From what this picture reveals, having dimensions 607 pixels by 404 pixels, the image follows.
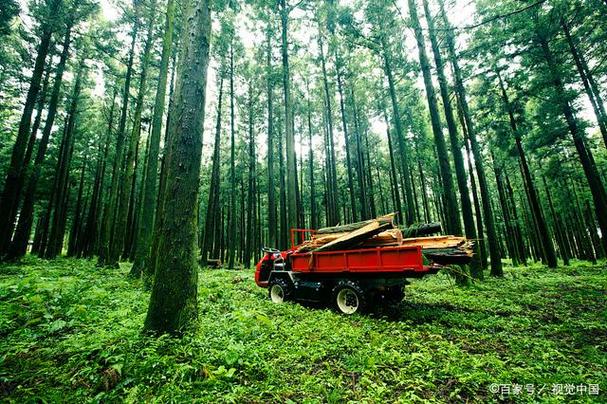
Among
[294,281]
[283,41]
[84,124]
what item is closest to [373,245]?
[294,281]

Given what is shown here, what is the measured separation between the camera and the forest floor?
2.90m

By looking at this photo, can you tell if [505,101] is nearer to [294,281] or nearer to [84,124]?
[294,281]

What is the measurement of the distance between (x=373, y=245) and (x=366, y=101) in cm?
1964

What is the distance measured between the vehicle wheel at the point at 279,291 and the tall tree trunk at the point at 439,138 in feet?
24.0

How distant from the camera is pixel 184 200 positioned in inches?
164

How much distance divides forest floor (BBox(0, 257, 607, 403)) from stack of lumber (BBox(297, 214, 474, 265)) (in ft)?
5.02

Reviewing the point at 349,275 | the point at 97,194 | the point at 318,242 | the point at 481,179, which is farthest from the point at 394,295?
the point at 97,194

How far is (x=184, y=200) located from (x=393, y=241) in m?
5.33

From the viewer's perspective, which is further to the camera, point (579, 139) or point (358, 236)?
point (579, 139)

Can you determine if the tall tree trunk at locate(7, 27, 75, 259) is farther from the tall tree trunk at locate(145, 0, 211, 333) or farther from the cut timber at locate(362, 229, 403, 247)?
the cut timber at locate(362, 229, 403, 247)

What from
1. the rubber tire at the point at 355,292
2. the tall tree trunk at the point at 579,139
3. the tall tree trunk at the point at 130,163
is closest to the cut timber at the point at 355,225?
the rubber tire at the point at 355,292

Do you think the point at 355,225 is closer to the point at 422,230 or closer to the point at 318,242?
the point at 318,242

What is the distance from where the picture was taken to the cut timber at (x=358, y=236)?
22.4ft

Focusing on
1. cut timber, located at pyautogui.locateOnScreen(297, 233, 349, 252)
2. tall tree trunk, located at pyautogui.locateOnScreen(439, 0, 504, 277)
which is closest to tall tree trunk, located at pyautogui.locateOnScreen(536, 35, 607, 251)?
tall tree trunk, located at pyautogui.locateOnScreen(439, 0, 504, 277)
